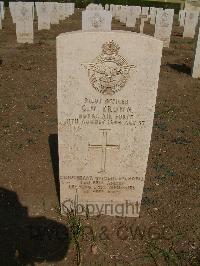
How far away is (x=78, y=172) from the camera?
4230 millimetres

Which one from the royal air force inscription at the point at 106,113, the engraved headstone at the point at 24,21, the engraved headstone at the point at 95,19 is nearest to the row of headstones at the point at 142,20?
the engraved headstone at the point at 95,19

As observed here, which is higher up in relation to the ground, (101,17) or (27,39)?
(101,17)

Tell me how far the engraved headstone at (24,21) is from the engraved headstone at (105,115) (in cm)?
1076

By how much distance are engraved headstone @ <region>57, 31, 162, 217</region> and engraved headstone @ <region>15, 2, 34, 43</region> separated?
1076cm

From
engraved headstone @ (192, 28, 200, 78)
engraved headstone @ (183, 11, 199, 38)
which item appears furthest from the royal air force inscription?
engraved headstone @ (183, 11, 199, 38)

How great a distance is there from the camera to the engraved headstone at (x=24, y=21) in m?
13.6

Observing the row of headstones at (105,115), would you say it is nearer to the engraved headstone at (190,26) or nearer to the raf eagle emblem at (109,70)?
the raf eagle emblem at (109,70)

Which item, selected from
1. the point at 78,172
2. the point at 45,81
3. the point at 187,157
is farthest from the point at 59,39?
the point at 45,81

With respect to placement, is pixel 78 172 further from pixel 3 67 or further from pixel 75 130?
pixel 3 67

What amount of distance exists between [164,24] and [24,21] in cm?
562

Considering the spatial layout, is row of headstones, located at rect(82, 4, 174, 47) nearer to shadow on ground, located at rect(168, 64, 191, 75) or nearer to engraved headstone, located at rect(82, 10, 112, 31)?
engraved headstone, located at rect(82, 10, 112, 31)

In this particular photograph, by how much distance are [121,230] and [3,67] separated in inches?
296

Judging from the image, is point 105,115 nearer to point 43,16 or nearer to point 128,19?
point 43,16

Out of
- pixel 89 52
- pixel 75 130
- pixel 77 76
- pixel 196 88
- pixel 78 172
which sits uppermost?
pixel 89 52
